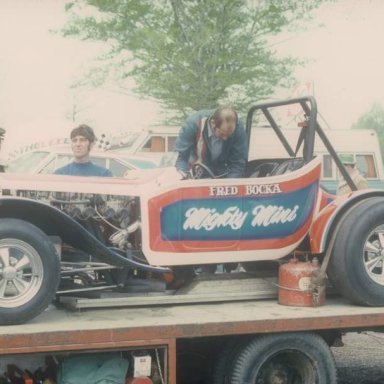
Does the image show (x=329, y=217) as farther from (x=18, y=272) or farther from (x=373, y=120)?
(x=373, y=120)

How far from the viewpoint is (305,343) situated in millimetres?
4473

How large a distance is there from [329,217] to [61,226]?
5.79 feet

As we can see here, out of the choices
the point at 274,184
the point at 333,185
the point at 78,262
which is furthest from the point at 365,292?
the point at 333,185

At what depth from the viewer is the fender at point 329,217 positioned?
4922 millimetres

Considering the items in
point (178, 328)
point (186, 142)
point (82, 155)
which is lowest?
point (178, 328)

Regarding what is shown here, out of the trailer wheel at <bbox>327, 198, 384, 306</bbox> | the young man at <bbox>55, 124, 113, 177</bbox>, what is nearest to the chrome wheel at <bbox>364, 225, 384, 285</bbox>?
the trailer wheel at <bbox>327, 198, 384, 306</bbox>

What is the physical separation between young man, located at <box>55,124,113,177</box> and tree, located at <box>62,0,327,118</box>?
38.5 ft

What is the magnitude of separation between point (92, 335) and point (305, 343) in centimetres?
133

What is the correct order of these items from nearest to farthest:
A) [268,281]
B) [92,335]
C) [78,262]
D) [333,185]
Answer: [92,335] → [78,262] → [268,281] → [333,185]

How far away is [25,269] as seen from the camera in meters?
4.16

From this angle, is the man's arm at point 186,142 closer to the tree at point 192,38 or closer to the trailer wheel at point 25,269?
the trailer wheel at point 25,269

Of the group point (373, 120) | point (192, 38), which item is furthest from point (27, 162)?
point (373, 120)

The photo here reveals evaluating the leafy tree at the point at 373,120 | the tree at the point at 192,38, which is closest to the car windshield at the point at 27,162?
the tree at the point at 192,38

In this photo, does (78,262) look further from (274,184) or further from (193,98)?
(193,98)
